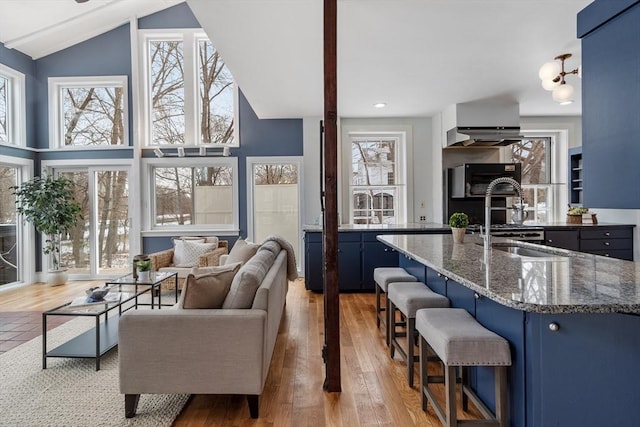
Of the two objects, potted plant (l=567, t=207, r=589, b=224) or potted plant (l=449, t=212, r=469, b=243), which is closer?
potted plant (l=449, t=212, r=469, b=243)

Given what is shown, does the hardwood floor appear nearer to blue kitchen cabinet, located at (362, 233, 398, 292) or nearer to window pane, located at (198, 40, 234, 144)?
blue kitchen cabinet, located at (362, 233, 398, 292)

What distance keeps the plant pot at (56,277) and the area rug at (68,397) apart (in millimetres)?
3056

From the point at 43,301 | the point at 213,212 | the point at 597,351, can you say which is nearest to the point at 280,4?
the point at 597,351

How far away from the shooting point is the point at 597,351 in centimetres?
144

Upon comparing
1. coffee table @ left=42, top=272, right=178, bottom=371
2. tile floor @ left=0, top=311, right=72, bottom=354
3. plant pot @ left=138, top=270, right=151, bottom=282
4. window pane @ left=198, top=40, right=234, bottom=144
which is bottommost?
tile floor @ left=0, top=311, right=72, bottom=354

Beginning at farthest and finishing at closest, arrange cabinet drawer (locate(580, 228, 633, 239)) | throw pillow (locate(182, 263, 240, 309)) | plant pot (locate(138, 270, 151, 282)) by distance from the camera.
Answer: cabinet drawer (locate(580, 228, 633, 239)) → plant pot (locate(138, 270, 151, 282)) → throw pillow (locate(182, 263, 240, 309))

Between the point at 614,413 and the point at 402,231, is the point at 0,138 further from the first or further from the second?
the point at 614,413

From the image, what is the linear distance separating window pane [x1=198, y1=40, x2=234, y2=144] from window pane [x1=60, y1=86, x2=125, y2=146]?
134cm

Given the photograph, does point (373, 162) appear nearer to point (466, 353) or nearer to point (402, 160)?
point (402, 160)

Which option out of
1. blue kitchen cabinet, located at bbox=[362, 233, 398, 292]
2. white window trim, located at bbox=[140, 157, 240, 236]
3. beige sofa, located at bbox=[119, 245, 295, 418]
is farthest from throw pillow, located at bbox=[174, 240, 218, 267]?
beige sofa, located at bbox=[119, 245, 295, 418]

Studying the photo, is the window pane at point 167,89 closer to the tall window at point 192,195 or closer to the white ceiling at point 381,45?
the tall window at point 192,195

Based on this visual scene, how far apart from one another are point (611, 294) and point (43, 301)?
5731mm

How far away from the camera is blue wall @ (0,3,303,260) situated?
576 centimetres

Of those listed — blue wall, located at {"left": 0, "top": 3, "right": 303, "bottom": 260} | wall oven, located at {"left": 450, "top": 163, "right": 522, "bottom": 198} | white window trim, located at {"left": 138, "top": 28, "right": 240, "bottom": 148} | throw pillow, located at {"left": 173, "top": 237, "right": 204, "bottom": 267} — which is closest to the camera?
wall oven, located at {"left": 450, "top": 163, "right": 522, "bottom": 198}
